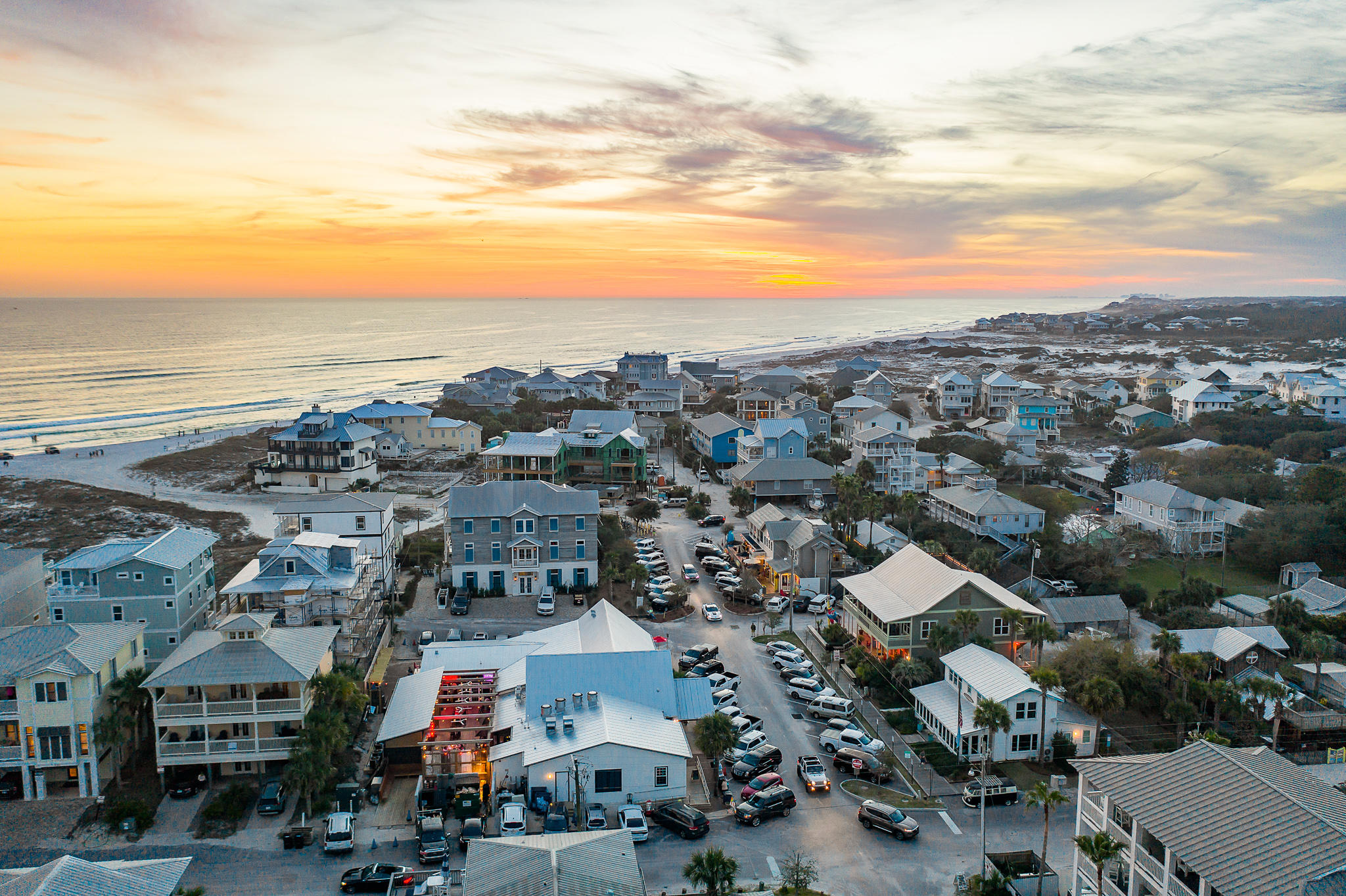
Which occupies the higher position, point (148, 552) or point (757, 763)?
point (148, 552)

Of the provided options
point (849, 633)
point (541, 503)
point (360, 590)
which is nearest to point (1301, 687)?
point (849, 633)

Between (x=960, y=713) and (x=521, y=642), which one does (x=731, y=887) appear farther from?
(x=521, y=642)

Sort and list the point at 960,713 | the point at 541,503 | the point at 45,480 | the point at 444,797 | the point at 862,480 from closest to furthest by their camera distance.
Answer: the point at 444,797 → the point at 960,713 → the point at 541,503 → the point at 862,480 → the point at 45,480

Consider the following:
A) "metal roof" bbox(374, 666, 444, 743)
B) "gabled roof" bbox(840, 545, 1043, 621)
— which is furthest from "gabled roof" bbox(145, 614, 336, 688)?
"gabled roof" bbox(840, 545, 1043, 621)

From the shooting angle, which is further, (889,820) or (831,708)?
(831,708)

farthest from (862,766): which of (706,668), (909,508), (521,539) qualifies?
(909,508)

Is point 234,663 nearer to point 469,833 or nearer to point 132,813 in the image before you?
point 132,813

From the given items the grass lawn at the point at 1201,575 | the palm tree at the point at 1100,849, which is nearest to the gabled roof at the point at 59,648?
the palm tree at the point at 1100,849
